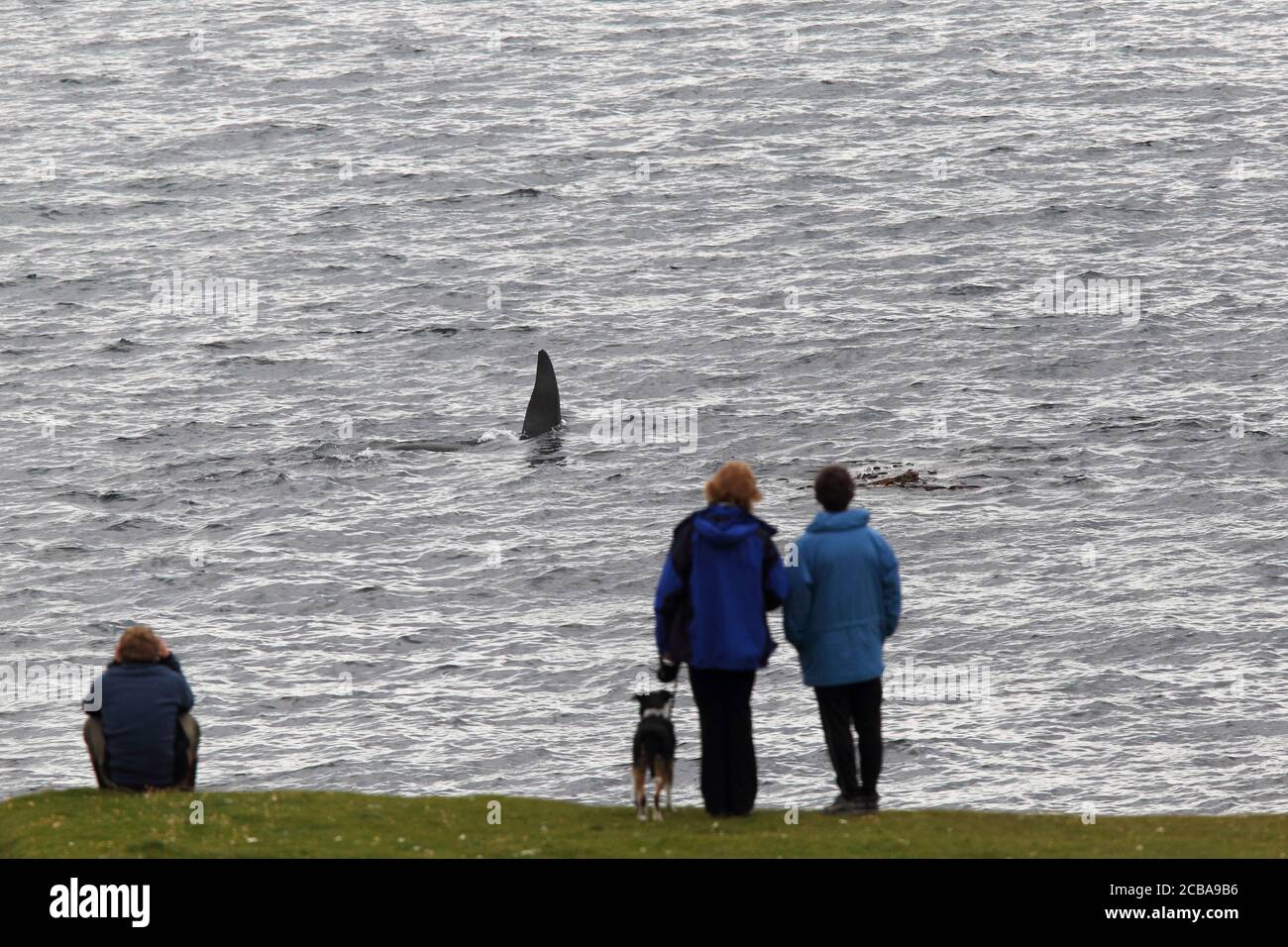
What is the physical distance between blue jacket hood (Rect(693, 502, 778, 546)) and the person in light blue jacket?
0.49 meters

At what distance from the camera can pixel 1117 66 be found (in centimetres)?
8938

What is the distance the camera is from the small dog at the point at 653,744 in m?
15.5

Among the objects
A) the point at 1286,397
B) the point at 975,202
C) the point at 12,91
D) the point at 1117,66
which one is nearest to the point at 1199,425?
the point at 1286,397

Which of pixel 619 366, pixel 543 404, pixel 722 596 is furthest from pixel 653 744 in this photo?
pixel 619 366

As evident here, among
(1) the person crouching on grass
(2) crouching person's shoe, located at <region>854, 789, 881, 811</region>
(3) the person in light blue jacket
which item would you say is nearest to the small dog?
(3) the person in light blue jacket

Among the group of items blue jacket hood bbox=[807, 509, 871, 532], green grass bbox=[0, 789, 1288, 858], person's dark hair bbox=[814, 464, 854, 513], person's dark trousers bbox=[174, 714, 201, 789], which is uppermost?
person's dark hair bbox=[814, 464, 854, 513]

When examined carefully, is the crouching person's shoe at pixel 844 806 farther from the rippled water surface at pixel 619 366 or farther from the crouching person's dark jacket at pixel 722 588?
the rippled water surface at pixel 619 366

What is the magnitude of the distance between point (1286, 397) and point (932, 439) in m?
9.54

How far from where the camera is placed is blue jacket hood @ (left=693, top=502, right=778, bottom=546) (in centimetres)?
1490

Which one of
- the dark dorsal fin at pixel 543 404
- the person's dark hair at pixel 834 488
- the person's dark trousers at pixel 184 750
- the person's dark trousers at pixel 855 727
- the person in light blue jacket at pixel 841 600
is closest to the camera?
the person's dark hair at pixel 834 488

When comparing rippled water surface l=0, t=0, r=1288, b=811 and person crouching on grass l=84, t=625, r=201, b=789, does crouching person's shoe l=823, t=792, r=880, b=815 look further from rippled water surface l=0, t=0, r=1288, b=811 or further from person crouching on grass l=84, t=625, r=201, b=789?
rippled water surface l=0, t=0, r=1288, b=811

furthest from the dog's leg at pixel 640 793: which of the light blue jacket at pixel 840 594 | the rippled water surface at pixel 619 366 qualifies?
the rippled water surface at pixel 619 366

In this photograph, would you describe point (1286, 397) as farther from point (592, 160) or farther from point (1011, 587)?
point (592, 160)

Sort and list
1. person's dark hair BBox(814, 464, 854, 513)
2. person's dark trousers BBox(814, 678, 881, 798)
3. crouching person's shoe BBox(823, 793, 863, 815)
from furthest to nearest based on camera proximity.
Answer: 1. crouching person's shoe BBox(823, 793, 863, 815)
2. person's dark trousers BBox(814, 678, 881, 798)
3. person's dark hair BBox(814, 464, 854, 513)
